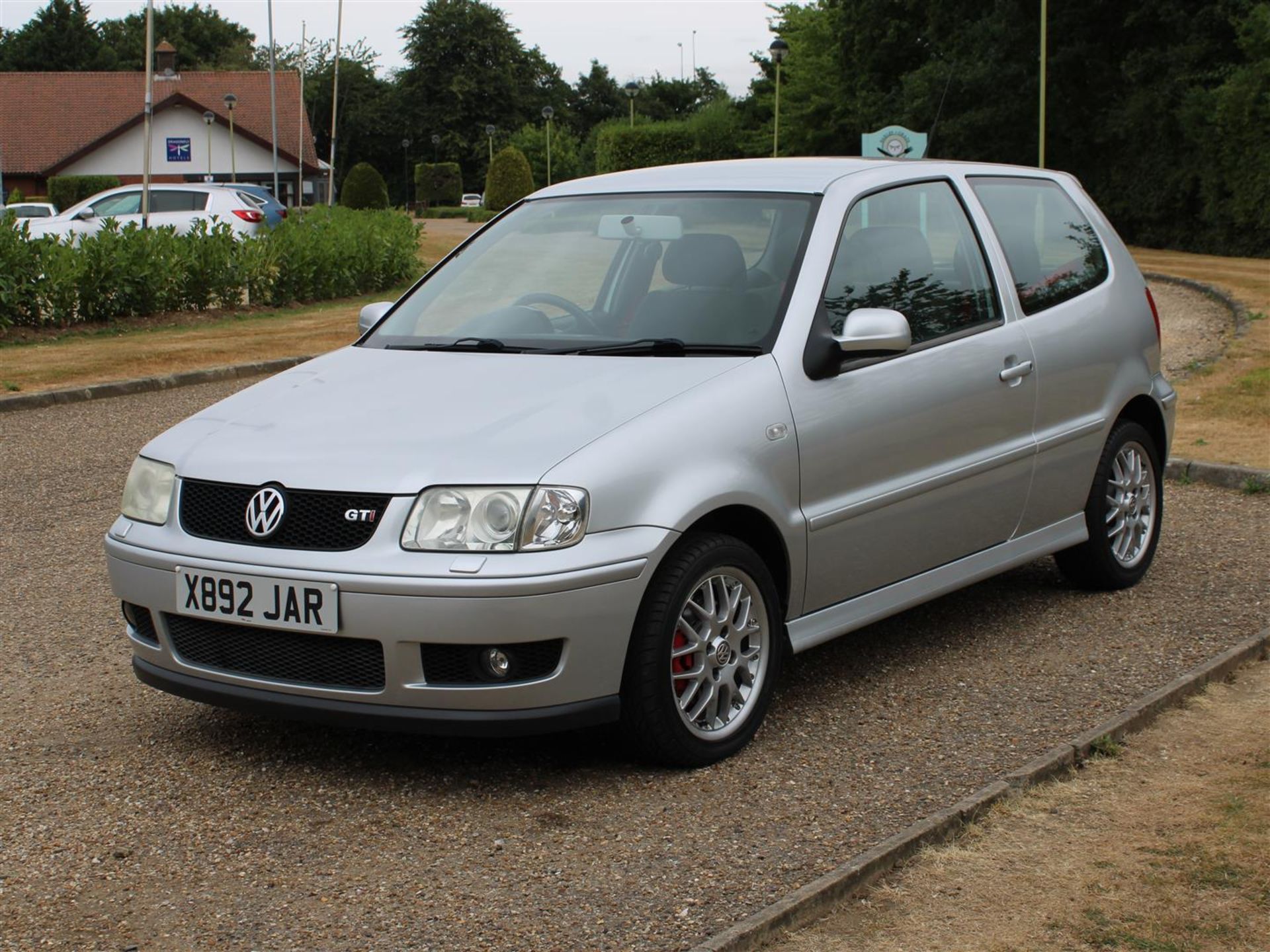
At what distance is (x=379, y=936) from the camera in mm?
3555

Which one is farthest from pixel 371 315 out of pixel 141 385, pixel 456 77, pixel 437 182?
pixel 456 77

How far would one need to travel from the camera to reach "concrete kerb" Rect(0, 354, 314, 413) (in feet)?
40.7

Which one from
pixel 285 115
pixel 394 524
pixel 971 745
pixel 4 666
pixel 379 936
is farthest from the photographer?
pixel 285 115

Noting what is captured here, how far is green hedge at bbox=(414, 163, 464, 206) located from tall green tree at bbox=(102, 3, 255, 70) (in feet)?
93.5

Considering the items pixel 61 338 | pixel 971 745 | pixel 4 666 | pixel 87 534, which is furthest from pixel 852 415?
pixel 61 338

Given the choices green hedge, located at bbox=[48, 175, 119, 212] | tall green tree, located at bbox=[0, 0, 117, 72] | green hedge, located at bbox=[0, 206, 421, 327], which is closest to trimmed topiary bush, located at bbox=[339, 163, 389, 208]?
green hedge, located at bbox=[48, 175, 119, 212]

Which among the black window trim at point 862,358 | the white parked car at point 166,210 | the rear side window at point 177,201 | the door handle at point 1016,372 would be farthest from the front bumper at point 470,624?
the rear side window at point 177,201

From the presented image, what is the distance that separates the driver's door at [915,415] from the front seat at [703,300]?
276mm

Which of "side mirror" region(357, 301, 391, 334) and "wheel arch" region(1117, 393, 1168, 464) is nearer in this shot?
"side mirror" region(357, 301, 391, 334)

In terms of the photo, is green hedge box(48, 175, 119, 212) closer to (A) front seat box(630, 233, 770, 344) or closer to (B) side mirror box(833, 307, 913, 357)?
(A) front seat box(630, 233, 770, 344)

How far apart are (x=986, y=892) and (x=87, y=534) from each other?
5.52 metres

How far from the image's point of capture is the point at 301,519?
4273 millimetres

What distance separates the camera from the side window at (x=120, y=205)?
2647cm

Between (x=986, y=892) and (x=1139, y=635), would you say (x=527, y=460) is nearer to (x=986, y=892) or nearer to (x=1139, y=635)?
(x=986, y=892)
